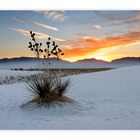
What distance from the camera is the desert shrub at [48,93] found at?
4992 millimetres

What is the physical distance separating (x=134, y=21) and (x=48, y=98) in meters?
0.90

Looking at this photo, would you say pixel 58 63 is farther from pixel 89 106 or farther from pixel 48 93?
pixel 89 106

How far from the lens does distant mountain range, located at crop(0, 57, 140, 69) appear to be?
5035 millimetres

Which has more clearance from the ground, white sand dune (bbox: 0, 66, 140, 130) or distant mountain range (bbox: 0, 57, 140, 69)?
distant mountain range (bbox: 0, 57, 140, 69)

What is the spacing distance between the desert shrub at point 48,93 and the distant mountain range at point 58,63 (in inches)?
5.3

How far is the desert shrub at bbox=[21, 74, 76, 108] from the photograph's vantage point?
499cm

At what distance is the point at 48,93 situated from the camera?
500cm

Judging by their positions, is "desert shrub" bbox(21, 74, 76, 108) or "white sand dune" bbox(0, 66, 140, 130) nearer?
"white sand dune" bbox(0, 66, 140, 130)

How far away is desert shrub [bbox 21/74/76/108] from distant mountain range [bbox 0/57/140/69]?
134 mm

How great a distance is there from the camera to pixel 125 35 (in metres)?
5.01

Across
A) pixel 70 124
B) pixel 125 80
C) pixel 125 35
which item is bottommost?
pixel 70 124
